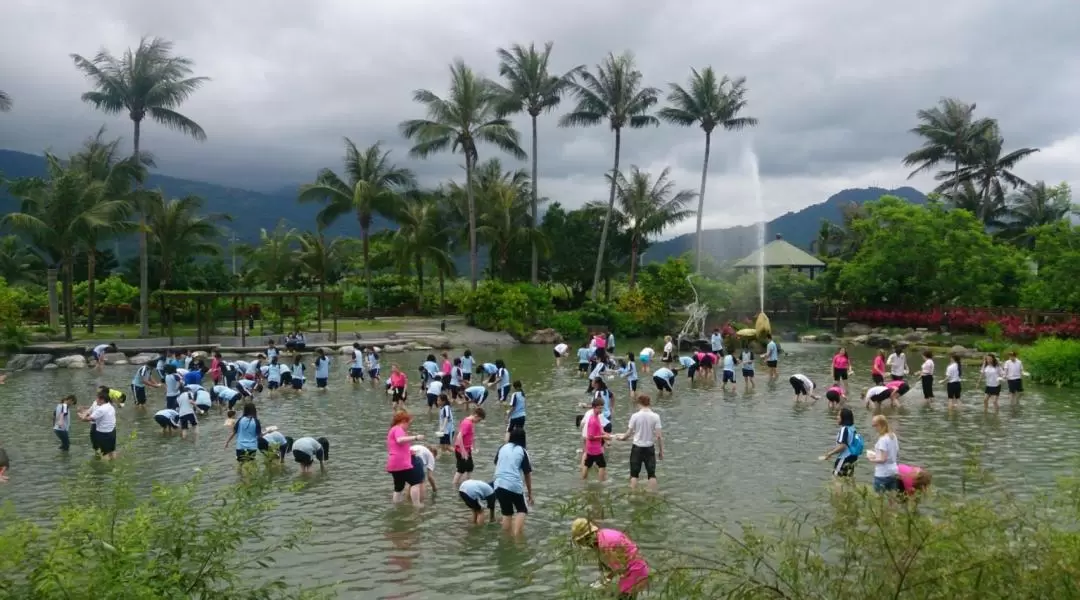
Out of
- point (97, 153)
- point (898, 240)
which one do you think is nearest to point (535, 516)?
point (898, 240)

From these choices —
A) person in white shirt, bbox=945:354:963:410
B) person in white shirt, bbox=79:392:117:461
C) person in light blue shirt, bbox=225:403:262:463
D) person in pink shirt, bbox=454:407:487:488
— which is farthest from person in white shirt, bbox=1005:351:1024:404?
person in white shirt, bbox=79:392:117:461

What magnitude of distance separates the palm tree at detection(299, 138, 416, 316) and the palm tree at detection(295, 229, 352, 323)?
13.7 feet

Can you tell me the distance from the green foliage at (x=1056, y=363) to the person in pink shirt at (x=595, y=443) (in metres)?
19.1

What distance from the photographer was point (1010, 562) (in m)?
4.74

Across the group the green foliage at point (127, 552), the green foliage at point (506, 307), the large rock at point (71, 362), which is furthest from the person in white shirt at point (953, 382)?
the large rock at point (71, 362)

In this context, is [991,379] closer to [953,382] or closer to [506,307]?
[953,382]

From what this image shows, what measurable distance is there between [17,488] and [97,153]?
3898 cm

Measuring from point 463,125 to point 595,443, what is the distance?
3939cm

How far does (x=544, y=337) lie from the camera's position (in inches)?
1837

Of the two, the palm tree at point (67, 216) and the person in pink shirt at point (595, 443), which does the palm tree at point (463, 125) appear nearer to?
the palm tree at point (67, 216)

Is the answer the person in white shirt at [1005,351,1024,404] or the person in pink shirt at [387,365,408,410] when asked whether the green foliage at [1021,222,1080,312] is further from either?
the person in pink shirt at [387,365,408,410]

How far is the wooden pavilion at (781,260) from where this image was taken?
5772cm

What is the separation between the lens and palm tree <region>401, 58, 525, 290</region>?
49.8m

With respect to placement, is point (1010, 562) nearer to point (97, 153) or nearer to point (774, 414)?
point (774, 414)
